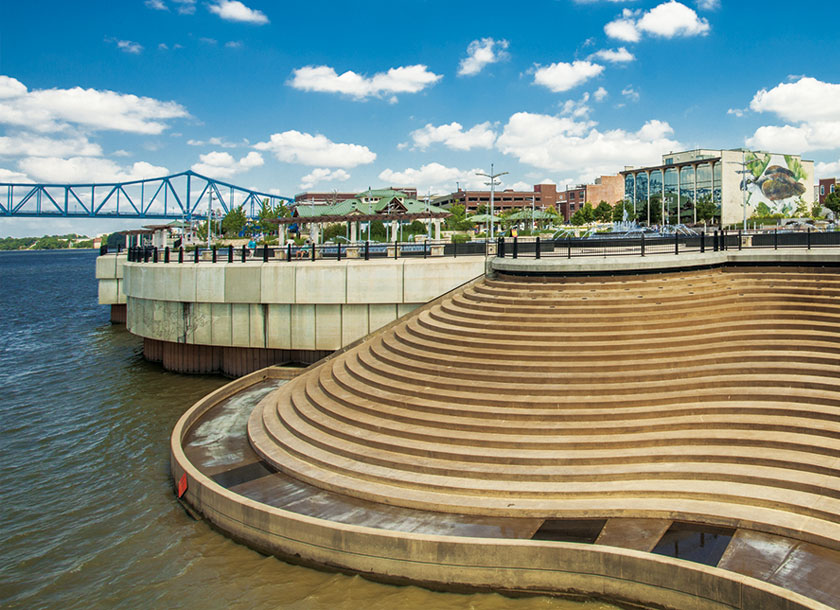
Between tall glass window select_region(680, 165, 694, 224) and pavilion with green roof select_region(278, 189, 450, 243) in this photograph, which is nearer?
pavilion with green roof select_region(278, 189, 450, 243)

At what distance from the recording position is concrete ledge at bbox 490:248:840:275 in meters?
18.5

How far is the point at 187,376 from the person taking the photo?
27.3 meters

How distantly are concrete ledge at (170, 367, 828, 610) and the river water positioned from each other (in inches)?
10.1

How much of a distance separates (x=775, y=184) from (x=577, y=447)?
446 ft

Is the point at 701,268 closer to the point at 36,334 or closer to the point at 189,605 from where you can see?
the point at 189,605

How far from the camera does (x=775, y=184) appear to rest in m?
125

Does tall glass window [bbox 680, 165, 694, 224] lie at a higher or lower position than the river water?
higher

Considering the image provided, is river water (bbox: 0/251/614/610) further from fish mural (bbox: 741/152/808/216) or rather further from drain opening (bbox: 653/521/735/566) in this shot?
fish mural (bbox: 741/152/808/216)

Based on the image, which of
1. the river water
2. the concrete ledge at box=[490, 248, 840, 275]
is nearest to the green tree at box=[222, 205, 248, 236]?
the river water

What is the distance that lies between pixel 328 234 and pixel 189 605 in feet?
234

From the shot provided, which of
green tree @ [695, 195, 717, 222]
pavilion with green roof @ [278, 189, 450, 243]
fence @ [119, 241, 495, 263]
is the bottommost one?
fence @ [119, 241, 495, 263]

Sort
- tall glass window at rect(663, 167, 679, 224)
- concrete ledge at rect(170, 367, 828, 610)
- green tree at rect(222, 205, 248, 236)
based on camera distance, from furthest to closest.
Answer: green tree at rect(222, 205, 248, 236) < tall glass window at rect(663, 167, 679, 224) < concrete ledge at rect(170, 367, 828, 610)

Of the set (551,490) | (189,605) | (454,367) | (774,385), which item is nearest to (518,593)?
(551,490)

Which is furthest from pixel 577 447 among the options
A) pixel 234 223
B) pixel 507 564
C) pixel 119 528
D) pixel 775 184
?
pixel 775 184
